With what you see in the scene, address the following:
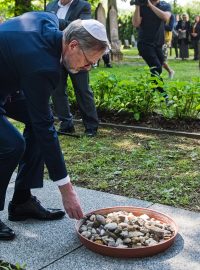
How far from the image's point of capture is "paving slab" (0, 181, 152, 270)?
2979 millimetres

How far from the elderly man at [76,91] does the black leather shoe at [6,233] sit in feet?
9.41

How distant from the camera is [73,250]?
306 centimetres

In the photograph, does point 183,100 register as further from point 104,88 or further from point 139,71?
point 139,71

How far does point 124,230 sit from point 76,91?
3.24 metres

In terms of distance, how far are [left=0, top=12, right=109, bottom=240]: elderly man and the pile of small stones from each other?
277 mm

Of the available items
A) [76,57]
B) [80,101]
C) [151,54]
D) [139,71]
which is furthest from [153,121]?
[139,71]

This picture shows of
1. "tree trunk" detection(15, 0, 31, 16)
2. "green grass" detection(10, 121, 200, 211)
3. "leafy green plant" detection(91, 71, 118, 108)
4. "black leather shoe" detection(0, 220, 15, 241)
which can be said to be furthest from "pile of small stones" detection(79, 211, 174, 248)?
"tree trunk" detection(15, 0, 31, 16)

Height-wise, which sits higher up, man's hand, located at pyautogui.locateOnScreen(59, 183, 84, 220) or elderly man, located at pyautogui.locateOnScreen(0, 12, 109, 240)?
elderly man, located at pyautogui.locateOnScreen(0, 12, 109, 240)

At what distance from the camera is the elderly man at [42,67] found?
2.67 meters

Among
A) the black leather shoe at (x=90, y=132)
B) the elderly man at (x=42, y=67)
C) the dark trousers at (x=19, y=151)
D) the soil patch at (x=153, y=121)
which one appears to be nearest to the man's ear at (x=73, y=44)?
the elderly man at (x=42, y=67)

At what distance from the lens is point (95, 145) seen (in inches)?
225

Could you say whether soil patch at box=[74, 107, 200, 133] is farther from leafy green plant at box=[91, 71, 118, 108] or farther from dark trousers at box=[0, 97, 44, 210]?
dark trousers at box=[0, 97, 44, 210]

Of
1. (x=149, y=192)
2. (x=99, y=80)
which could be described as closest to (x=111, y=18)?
(x=99, y=80)

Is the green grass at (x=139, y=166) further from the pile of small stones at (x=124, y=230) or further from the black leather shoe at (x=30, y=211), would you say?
the black leather shoe at (x=30, y=211)
